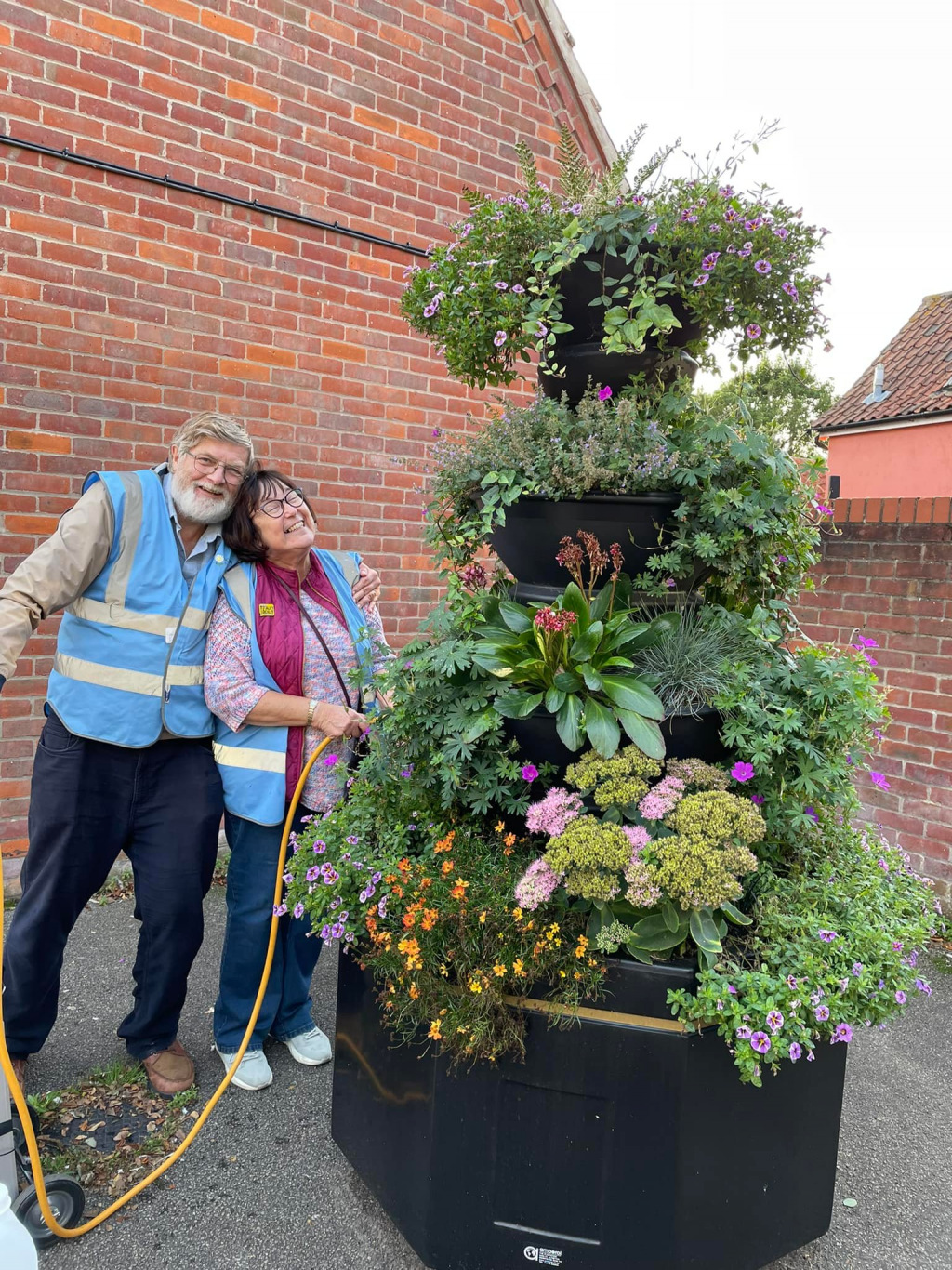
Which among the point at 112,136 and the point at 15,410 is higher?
the point at 112,136

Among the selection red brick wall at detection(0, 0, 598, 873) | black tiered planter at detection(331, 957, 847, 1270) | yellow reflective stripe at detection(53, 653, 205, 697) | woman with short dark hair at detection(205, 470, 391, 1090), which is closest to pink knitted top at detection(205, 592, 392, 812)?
woman with short dark hair at detection(205, 470, 391, 1090)

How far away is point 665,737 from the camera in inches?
87.7

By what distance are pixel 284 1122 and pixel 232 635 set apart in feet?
5.21

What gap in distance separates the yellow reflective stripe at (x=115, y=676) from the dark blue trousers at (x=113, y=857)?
0.17 meters

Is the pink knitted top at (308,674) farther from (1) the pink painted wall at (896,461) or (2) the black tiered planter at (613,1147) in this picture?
(1) the pink painted wall at (896,461)

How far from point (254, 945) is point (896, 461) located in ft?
68.9

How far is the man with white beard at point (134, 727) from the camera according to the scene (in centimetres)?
262

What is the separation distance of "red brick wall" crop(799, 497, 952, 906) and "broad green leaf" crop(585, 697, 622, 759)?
2.99m

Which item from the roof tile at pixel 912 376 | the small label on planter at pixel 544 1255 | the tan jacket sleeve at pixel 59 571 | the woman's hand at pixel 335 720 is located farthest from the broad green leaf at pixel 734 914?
the roof tile at pixel 912 376

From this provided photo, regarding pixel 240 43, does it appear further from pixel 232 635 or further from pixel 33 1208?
pixel 33 1208

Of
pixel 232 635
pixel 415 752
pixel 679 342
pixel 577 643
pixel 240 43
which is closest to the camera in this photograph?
pixel 577 643

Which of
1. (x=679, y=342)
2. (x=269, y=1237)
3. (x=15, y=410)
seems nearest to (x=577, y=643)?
(x=679, y=342)

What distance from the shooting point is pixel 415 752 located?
231 cm

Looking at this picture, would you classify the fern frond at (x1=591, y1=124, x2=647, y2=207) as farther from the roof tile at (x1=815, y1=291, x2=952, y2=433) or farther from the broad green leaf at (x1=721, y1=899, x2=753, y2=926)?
the roof tile at (x1=815, y1=291, x2=952, y2=433)
